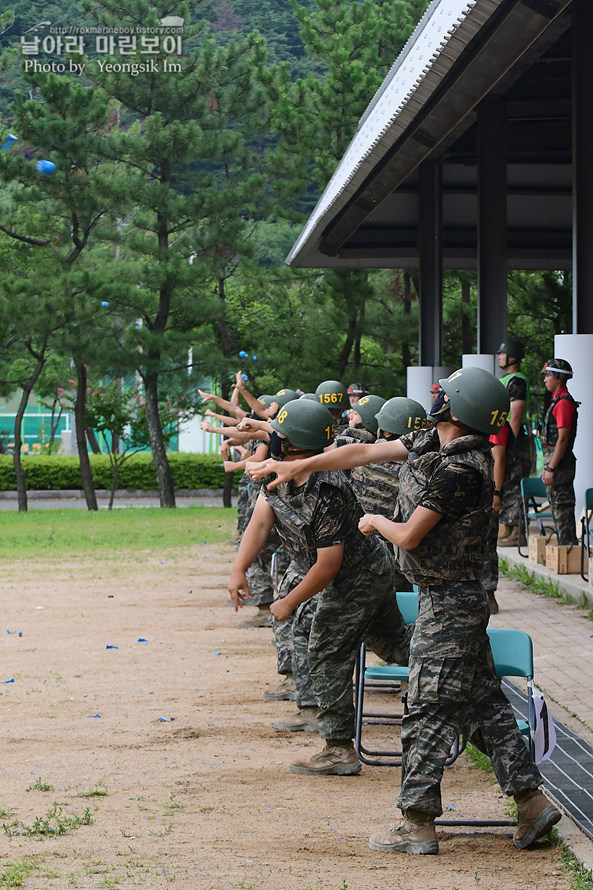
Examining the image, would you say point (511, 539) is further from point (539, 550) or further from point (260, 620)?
point (260, 620)

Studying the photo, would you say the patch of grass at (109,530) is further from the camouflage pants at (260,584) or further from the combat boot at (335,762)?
the combat boot at (335,762)

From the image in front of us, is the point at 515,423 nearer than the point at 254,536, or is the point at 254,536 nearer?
the point at 254,536

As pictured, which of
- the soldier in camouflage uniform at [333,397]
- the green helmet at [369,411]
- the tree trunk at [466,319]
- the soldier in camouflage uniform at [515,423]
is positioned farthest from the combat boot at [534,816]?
the tree trunk at [466,319]

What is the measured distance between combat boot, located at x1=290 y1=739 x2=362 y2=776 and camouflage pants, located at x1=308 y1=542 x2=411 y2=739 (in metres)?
0.12

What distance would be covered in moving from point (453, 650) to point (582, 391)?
8655 mm

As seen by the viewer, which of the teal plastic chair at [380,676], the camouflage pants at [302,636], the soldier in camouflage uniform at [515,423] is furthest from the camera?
the soldier in camouflage uniform at [515,423]

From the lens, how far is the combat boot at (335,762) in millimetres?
6070

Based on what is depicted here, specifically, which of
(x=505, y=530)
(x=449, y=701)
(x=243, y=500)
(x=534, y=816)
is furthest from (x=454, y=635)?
(x=505, y=530)

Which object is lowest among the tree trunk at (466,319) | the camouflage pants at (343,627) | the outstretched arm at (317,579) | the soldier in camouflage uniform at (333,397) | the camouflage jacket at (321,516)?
the camouflage pants at (343,627)

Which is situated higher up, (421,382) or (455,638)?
(421,382)

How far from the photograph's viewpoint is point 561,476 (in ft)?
37.7

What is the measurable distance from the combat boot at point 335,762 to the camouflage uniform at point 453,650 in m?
1.31

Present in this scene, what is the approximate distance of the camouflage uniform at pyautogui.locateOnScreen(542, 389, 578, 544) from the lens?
11.4m

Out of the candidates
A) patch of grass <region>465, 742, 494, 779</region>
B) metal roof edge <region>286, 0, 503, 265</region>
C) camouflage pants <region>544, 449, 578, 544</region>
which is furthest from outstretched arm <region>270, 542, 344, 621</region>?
camouflage pants <region>544, 449, 578, 544</region>
